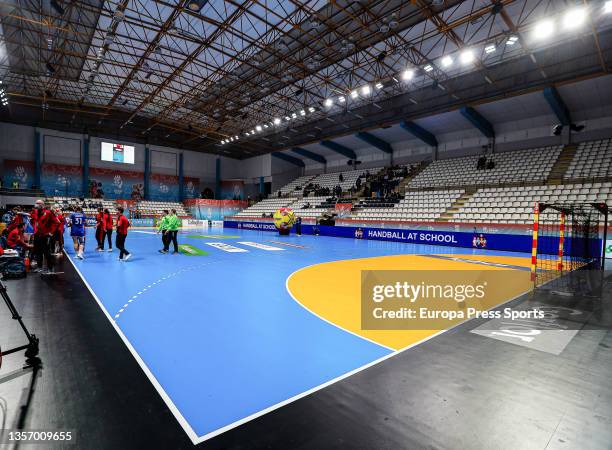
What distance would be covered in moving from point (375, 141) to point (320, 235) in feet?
44.1

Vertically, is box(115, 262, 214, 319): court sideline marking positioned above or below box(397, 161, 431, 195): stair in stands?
below

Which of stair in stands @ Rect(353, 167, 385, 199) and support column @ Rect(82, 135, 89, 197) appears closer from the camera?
stair in stands @ Rect(353, 167, 385, 199)

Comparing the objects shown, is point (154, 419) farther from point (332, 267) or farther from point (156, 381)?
point (332, 267)

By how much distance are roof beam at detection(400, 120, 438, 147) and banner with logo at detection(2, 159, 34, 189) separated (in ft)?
122

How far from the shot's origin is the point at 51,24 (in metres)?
15.3

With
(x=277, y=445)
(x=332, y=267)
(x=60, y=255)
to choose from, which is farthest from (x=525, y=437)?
(x=60, y=255)

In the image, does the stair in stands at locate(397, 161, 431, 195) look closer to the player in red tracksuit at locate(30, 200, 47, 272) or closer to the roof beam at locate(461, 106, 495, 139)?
the roof beam at locate(461, 106, 495, 139)

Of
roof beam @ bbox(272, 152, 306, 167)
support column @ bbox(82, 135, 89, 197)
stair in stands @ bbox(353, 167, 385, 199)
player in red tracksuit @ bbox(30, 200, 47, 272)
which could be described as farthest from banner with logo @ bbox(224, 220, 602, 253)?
support column @ bbox(82, 135, 89, 197)

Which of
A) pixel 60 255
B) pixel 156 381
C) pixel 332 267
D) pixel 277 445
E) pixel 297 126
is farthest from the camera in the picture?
pixel 297 126

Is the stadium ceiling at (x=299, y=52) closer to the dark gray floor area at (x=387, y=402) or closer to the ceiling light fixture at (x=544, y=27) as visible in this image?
the ceiling light fixture at (x=544, y=27)

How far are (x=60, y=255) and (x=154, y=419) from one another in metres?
11.2

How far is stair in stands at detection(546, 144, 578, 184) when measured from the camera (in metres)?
19.7

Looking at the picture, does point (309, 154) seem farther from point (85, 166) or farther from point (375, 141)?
point (85, 166)

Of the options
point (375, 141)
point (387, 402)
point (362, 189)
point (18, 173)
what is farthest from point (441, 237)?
point (18, 173)
